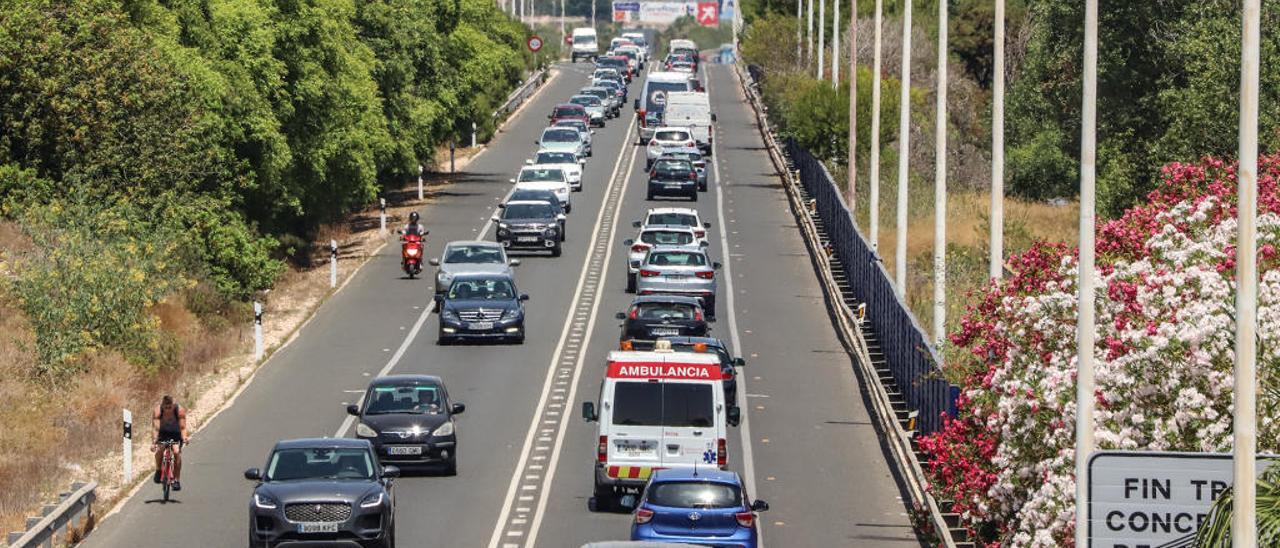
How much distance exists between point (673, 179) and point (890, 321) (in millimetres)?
30341

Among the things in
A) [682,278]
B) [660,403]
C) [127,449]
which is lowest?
[127,449]

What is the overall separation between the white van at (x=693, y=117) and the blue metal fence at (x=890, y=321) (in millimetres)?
23079

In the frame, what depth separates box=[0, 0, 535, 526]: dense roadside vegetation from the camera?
137 feet

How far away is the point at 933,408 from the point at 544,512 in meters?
6.98

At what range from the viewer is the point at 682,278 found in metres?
49.3

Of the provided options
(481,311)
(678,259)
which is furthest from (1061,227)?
(481,311)

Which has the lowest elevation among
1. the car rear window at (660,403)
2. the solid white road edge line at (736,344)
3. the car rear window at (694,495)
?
the solid white road edge line at (736,344)

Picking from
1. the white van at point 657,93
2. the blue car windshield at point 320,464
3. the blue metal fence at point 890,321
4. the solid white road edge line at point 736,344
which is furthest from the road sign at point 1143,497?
the white van at point 657,93

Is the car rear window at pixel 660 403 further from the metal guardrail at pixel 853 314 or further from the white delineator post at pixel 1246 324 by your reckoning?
the white delineator post at pixel 1246 324

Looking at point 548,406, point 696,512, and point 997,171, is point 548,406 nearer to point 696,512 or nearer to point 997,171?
point 997,171

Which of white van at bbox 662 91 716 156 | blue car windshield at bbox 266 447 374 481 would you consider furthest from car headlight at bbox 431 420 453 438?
white van at bbox 662 91 716 156

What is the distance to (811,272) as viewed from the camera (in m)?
58.1

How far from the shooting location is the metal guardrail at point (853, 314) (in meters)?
30.9

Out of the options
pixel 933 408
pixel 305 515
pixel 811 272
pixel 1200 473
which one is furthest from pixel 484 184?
pixel 1200 473
